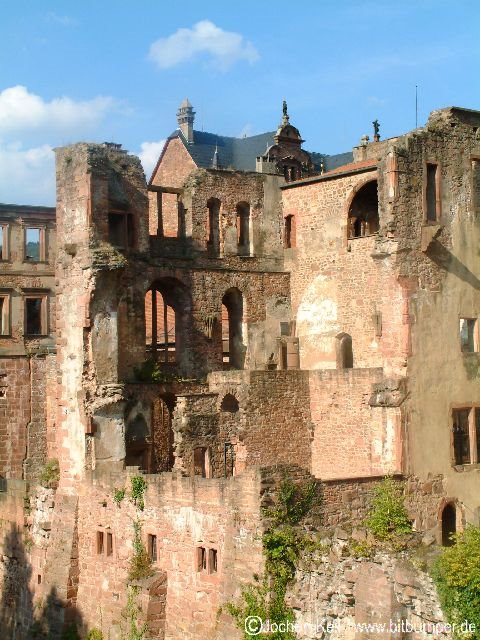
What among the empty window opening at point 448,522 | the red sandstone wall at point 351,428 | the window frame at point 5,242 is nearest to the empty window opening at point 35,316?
the window frame at point 5,242

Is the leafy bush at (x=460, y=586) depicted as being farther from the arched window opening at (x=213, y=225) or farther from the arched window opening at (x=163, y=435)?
the arched window opening at (x=213, y=225)

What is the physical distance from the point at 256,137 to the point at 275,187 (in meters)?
17.2

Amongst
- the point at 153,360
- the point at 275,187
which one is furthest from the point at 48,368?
the point at 275,187

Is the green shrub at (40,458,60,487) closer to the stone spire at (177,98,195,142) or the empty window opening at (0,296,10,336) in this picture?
the empty window opening at (0,296,10,336)

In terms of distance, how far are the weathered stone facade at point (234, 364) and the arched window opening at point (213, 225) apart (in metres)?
0.05

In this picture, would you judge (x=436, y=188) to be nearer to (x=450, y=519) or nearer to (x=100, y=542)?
(x=450, y=519)

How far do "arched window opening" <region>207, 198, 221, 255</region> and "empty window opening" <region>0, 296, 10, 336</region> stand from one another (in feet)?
31.2

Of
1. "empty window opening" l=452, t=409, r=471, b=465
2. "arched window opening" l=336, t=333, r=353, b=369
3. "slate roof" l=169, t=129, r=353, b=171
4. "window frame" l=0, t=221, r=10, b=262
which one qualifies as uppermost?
"slate roof" l=169, t=129, r=353, b=171

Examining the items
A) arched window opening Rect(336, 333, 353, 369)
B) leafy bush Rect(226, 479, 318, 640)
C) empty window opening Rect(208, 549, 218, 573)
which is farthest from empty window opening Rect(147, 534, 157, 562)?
arched window opening Rect(336, 333, 353, 369)

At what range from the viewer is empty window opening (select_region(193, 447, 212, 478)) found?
2927cm

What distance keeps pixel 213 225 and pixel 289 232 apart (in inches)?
86.1

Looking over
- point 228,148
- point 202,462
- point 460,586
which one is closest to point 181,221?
point 202,462

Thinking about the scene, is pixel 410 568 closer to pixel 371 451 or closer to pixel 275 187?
pixel 371 451

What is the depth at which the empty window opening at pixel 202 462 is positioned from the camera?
1152 inches
